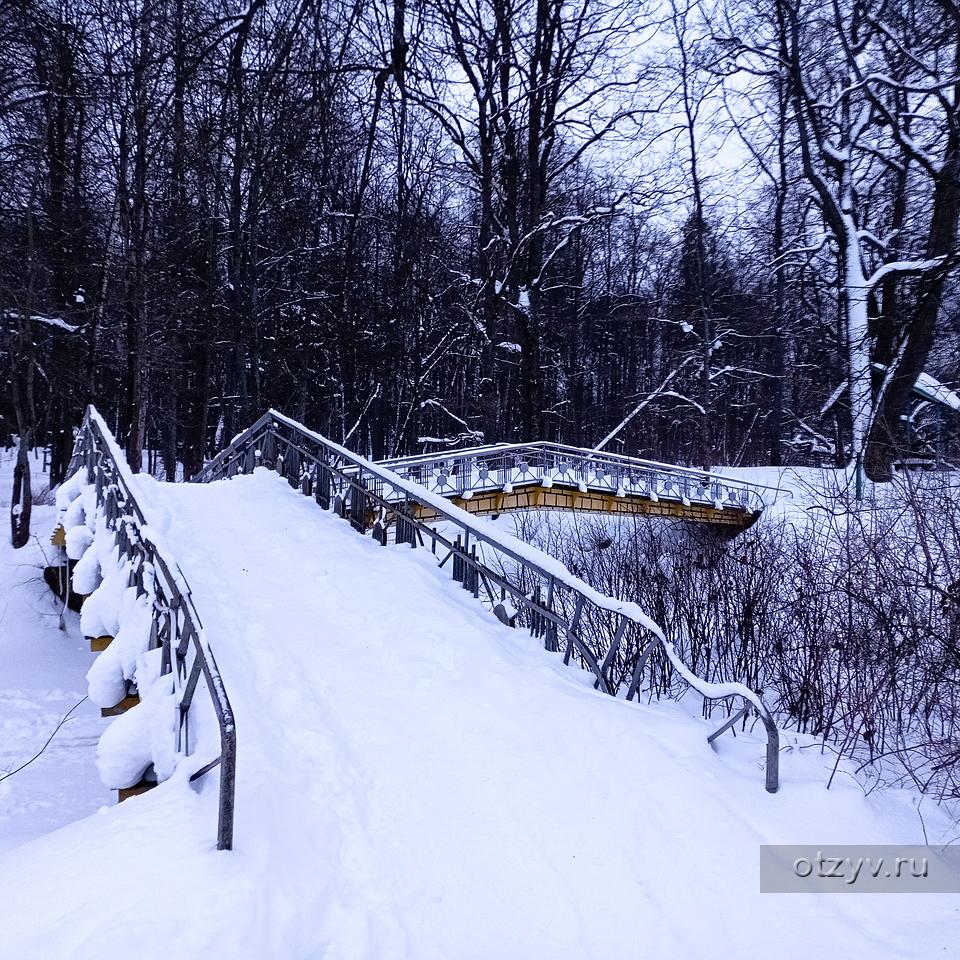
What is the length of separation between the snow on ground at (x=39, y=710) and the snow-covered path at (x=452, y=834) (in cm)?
342

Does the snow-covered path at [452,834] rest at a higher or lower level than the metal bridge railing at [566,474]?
lower

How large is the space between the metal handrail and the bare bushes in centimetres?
417

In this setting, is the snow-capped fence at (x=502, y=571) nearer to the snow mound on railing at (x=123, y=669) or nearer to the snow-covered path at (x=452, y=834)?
the snow-covered path at (x=452, y=834)

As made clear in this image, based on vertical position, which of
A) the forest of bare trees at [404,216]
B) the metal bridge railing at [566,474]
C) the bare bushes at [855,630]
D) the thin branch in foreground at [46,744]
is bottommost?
the thin branch in foreground at [46,744]

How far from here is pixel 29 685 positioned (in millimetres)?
10227

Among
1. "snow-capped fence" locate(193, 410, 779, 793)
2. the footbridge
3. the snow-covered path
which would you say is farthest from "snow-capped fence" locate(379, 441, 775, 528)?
the snow-covered path

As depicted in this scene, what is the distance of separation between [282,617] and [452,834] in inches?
126

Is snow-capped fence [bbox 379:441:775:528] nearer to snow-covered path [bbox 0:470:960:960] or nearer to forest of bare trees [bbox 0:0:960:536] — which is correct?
forest of bare trees [bbox 0:0:960:536]

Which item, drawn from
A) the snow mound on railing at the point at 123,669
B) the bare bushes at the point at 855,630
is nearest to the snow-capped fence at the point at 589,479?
the bare bushes at the point at 855,630

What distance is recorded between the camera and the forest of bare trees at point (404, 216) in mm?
13164

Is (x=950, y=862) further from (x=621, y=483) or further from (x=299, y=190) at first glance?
(x=299, y=190)

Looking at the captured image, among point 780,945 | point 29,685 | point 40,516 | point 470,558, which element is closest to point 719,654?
point 470,558

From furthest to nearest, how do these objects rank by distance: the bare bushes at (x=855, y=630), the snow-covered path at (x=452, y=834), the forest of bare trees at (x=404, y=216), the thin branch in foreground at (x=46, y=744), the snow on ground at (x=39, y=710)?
1. the forest of bare trees at (x=404, y=216)
2. the thin branch in foreground at (x=46, y=744)
3. the snow on ground at (x=39, y=710)
4. the bare bushes at (x=855, y=630)
5. the snow-covered path at (x=452, y=834)

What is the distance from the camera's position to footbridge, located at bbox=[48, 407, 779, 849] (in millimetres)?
4176
